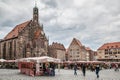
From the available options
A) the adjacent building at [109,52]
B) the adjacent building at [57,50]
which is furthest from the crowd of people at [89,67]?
the adjacent building at [57,50]

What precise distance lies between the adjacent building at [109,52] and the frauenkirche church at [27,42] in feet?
114

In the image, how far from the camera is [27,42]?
237 feet

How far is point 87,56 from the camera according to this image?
11162cm

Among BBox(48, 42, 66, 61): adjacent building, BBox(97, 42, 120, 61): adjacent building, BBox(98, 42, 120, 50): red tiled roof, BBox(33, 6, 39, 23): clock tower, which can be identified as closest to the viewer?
BBox(33, 6, 39, 23): clock tower


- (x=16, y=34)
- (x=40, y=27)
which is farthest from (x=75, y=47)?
(x=16, y=34)

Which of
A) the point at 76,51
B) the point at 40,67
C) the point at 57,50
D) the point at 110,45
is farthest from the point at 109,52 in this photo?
the point at 40,67

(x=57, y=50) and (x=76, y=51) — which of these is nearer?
(x=57, y=50)

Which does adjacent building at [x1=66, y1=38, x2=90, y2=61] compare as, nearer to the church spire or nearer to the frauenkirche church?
the frauenkirche church

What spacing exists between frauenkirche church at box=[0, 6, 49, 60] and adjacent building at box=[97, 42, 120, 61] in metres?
34.7

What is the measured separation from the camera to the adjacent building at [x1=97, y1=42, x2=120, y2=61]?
319 ft

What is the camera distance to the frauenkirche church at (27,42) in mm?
70438

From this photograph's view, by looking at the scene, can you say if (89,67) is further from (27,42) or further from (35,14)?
(35,14)

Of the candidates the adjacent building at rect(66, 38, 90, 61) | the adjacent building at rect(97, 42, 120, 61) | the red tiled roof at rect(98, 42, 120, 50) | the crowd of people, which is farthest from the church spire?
the red tiled roof at rect(98, 42, 120, 50)

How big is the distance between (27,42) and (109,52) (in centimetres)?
4323
